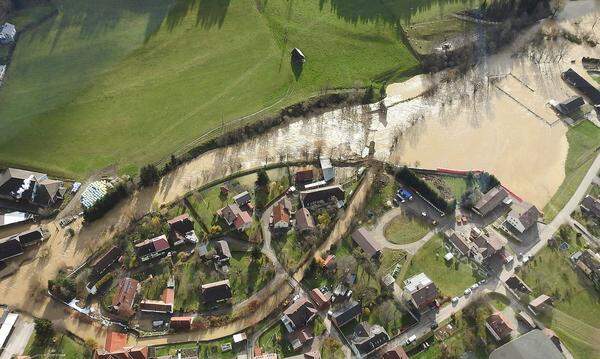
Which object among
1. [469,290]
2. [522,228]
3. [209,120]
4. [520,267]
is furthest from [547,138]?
[209,120]

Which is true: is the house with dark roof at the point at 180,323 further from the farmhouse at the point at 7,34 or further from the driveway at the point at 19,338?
the farmhouse at the point at 7,34

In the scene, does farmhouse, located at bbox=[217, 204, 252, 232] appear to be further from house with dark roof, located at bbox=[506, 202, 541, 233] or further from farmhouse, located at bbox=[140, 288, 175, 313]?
house with dark roof, located at bbox=[506, 202, 541, 233]

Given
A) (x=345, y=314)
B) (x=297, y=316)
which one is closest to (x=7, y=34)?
(x=297, y=316)

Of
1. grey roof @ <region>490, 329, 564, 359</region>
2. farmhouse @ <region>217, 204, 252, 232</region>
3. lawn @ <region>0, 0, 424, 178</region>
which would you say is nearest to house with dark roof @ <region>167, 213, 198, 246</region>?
farmhouse @ <region>217, 204, 252, 232</region>

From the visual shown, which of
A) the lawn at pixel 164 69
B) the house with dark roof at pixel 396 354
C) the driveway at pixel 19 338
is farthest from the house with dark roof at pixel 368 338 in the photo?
the lawn at pixel 164 69

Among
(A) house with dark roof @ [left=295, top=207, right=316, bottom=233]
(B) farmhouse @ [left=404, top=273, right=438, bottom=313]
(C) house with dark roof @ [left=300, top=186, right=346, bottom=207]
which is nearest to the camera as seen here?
(B) farmhouse @ [left=404, top=273, right=438, bottom=313]

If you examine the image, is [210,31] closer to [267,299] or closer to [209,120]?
[209,120]
